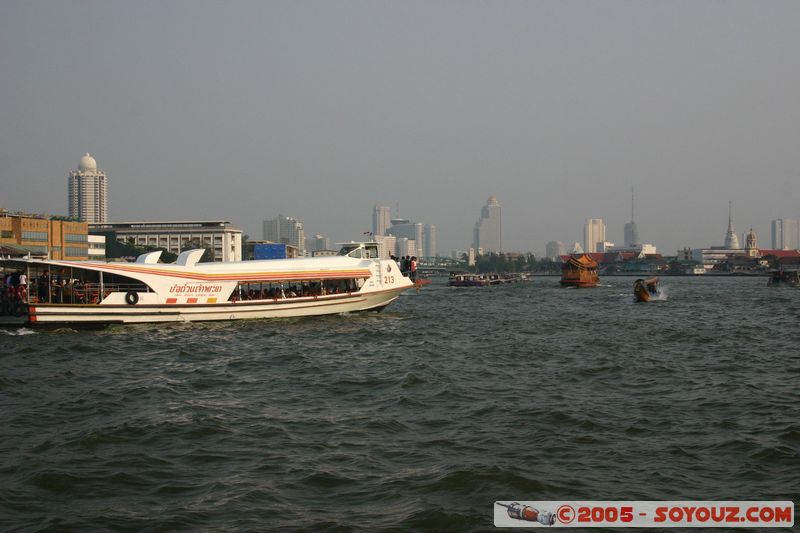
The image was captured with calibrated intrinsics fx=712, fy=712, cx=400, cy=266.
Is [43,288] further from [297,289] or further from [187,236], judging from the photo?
[187,236]

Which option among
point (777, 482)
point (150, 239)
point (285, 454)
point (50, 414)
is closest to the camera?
point (777, 482)

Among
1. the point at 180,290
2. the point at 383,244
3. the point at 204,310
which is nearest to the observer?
the point at 180,290

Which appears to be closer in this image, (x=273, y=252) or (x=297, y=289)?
(x=297, y=289)

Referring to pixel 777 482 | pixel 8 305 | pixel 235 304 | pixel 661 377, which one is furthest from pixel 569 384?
pixel 8 305

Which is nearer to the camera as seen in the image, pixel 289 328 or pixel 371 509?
pixel 371 509

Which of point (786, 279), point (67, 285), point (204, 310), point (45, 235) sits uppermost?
point (45, 235)

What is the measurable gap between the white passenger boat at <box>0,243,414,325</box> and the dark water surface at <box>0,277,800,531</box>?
4621 millimetres

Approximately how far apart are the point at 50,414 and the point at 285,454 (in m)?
5.94

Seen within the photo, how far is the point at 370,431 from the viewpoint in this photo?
13.1 metres

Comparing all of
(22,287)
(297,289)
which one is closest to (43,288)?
(22,287)

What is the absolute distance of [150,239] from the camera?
16950 centimetres

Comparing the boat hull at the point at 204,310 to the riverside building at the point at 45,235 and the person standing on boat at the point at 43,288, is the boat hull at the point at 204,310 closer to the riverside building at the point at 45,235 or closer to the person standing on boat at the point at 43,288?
the person standing on boat at the point at 43,288

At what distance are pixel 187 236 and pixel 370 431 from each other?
16581cm

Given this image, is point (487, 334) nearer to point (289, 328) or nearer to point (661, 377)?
point (289, 328)
